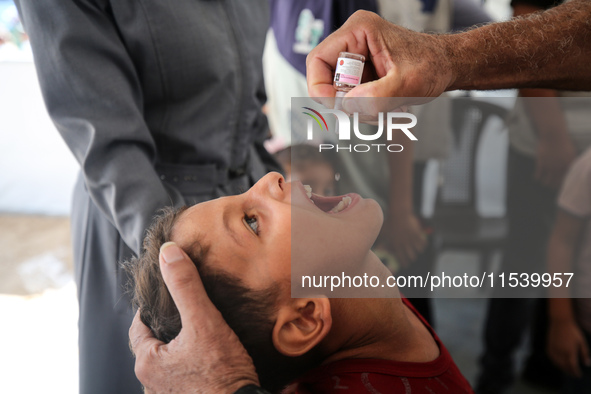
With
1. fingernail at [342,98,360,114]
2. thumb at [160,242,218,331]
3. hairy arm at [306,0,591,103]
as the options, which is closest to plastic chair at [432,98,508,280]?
hairy arm at [306,0,591,103]

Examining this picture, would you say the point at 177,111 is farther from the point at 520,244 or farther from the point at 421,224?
the point at 520,244

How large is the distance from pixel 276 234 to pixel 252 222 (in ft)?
0.14

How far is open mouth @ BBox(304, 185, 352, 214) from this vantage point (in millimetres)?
630

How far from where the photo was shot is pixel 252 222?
2.01 feet

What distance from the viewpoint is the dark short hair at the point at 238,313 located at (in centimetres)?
57

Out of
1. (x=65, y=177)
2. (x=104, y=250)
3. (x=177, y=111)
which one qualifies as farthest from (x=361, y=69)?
(x=65, y=177)

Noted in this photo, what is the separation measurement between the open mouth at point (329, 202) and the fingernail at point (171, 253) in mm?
190

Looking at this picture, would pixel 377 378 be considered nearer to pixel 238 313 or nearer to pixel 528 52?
pixel 238 313

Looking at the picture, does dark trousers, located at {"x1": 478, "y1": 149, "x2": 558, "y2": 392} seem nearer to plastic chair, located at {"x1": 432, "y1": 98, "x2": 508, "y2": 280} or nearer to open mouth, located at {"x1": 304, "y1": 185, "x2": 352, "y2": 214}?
plastic chair, located at {"x1": 432, "y1": 98, "x2": 508, "y2": 280}

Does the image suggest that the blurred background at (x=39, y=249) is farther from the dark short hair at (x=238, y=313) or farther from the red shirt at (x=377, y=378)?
the dark short hair at (x=238, y=313)

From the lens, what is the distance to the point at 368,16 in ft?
1.94

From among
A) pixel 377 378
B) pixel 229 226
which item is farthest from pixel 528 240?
pixel 229 226

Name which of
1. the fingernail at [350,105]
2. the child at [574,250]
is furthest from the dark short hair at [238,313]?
the child at [574,250]

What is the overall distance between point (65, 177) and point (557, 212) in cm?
184
